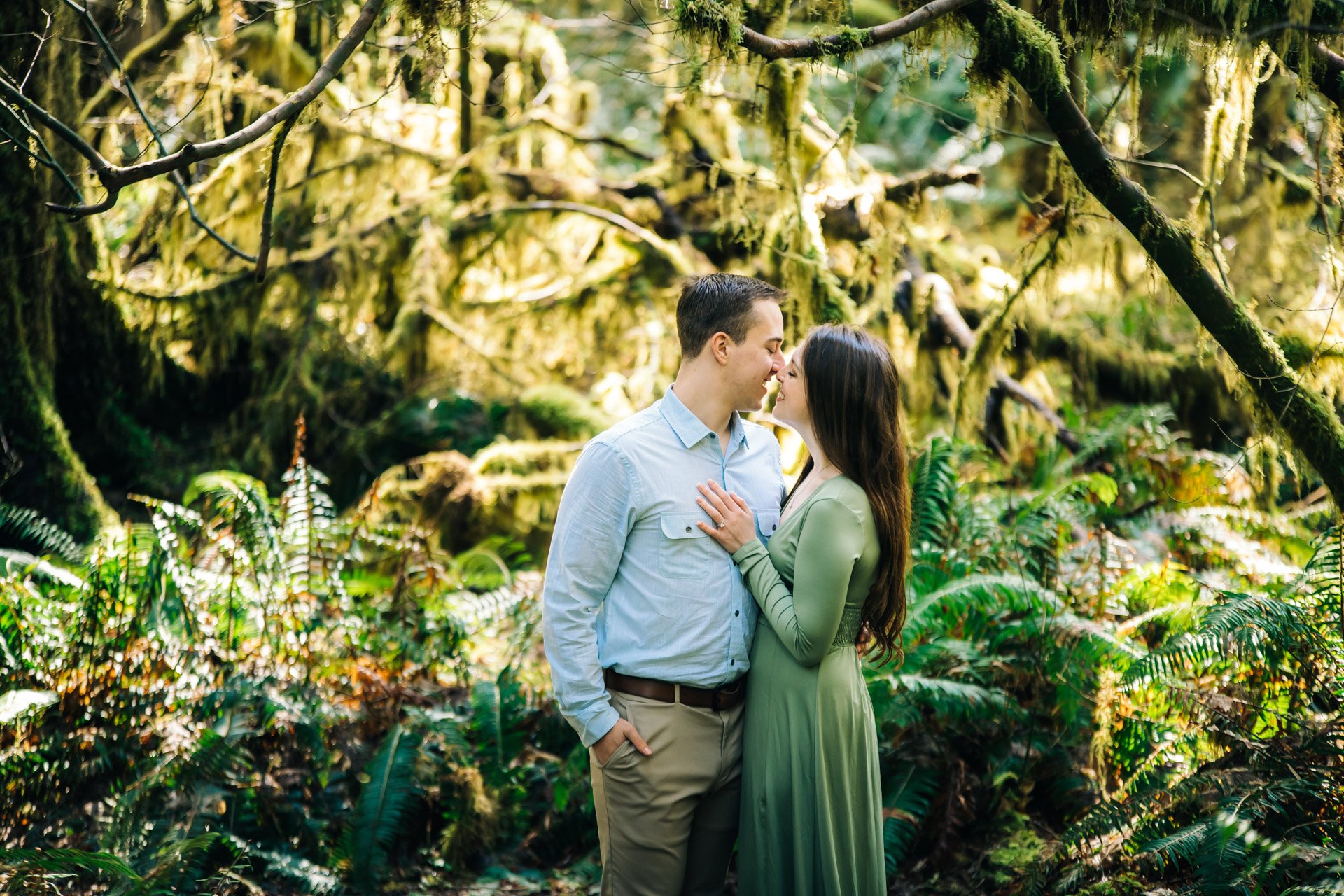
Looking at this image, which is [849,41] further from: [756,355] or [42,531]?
[42,531]

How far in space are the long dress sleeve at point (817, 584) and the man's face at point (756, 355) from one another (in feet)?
1.47

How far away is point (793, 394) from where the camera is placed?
110 inches

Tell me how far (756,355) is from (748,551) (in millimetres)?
605

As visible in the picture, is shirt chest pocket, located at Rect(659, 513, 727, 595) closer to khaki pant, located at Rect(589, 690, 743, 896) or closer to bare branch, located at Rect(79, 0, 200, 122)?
khaki pant, located at Rect(589, 690, 743, 896)

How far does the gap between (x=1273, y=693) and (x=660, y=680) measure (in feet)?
7.98

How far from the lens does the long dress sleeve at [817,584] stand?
2479mm

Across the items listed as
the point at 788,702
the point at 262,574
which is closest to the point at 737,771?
the point at 788,702

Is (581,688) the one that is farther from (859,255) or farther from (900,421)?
(859,255)

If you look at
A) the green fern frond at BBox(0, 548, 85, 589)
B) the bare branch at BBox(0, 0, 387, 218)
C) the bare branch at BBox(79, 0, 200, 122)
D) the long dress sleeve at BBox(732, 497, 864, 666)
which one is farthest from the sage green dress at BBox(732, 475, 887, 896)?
the bare branch at BBox(79, 0, 200, 122)

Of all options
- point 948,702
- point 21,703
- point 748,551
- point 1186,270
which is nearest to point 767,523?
point 748,551

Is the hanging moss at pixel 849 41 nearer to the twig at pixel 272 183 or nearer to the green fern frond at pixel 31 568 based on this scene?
the twig at pixel 272 183

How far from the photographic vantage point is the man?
8.48ft

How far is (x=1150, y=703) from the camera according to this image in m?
3.69

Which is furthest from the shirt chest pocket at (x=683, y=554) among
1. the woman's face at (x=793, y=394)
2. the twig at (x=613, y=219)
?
the twig at (x=613, y=219)
